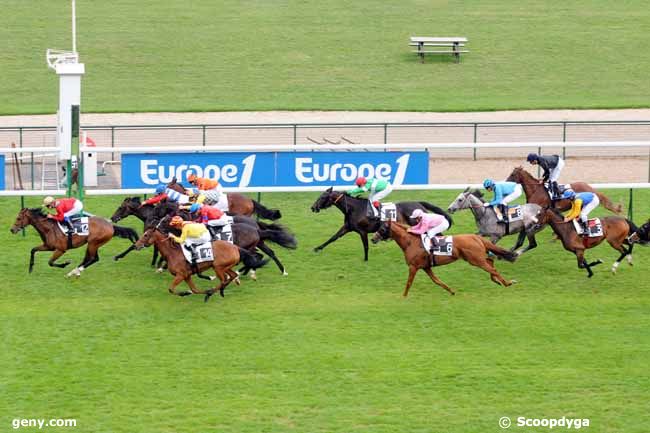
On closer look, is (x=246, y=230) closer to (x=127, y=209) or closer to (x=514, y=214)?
(x=127, y=209)

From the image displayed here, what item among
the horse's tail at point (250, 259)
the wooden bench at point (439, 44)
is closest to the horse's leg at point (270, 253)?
the horse's tail at point (250, 259)

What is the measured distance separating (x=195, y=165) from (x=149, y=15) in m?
20.2

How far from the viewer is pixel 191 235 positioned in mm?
16062

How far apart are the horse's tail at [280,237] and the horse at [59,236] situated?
6.31 feet

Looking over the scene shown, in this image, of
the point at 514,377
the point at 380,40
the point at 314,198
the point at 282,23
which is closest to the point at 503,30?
the point at 380,40

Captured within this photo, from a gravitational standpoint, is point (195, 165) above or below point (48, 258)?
above

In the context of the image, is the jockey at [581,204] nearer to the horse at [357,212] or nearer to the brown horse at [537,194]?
the brown horse at [537,194]

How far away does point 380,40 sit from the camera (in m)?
37.1

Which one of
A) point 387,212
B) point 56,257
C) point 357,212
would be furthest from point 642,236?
point 56,257

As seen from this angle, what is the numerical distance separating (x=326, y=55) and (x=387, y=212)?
17984 mm

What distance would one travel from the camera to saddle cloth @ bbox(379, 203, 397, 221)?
18109 mm

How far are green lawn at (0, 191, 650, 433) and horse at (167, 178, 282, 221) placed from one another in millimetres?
611

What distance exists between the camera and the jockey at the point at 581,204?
1731 cm

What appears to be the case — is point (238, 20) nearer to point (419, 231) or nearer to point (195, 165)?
point (195, 165)
